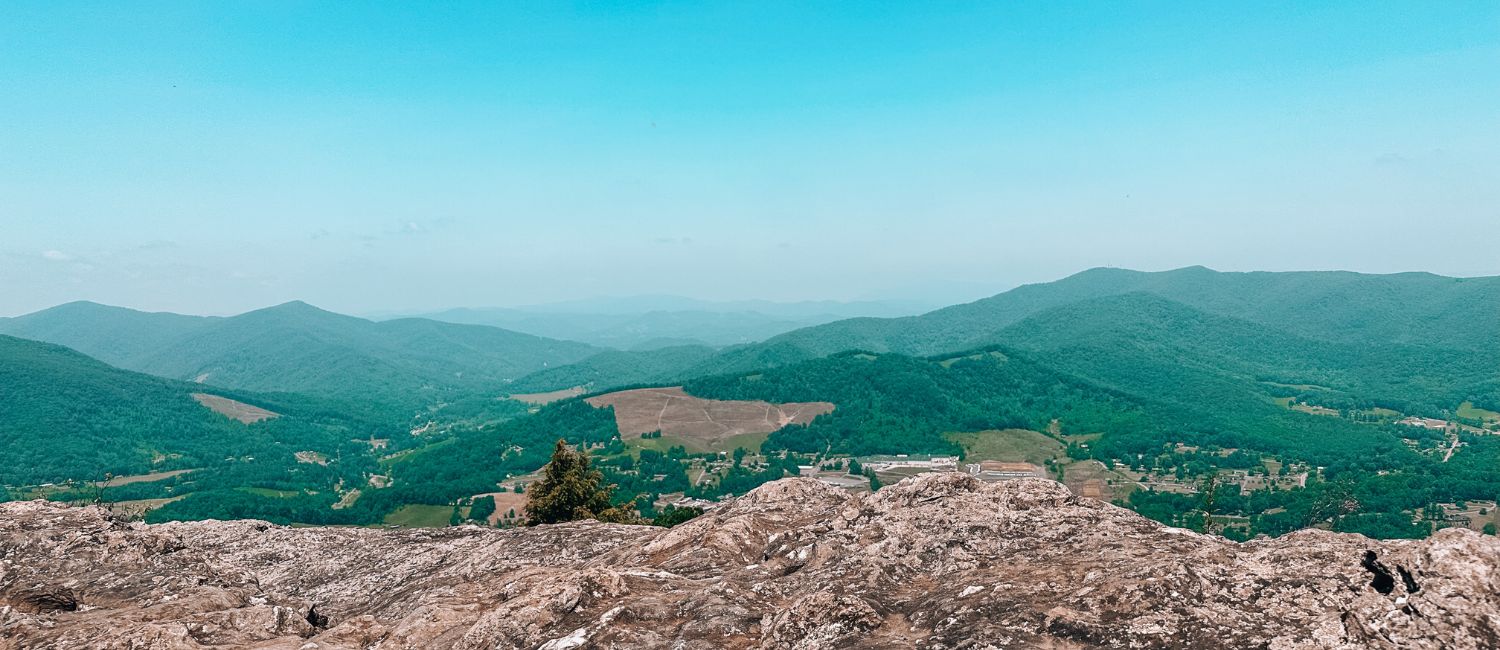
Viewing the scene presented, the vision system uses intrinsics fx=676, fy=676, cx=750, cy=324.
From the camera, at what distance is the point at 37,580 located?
19297 millimetres

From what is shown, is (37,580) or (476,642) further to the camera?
(37,580)

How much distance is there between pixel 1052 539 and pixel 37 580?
28.5m

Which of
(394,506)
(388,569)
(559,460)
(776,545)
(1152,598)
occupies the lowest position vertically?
(394,506)

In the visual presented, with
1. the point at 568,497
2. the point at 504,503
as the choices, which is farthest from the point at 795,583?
the point at 504,503

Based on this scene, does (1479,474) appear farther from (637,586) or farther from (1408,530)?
(637,586)

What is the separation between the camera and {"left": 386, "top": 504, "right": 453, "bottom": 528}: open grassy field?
17262 centimetres

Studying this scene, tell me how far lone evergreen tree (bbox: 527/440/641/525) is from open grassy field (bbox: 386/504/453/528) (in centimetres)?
13014

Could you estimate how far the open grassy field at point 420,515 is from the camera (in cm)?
17262

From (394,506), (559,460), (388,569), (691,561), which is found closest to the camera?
(691,561)

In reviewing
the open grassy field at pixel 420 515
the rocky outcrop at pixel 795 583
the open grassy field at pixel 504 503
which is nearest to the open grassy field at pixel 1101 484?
the open grassy field at pixel 504 503

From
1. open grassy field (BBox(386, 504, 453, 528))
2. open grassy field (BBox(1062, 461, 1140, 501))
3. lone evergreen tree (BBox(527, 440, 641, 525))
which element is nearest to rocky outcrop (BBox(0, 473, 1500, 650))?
lone evergreen tree (BBox(527, 440, 641, 525))

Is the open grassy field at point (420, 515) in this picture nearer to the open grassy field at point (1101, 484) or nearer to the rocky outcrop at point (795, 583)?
the open grassy field at point (1101, 484)

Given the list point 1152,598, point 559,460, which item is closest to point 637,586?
point 1152,598

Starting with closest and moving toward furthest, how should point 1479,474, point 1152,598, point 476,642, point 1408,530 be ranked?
1. point 1152,598
2. point 476,642
3. point 1408,530
4. point 1479,474
